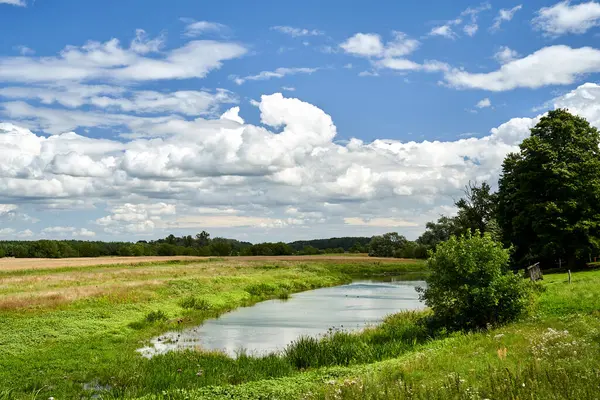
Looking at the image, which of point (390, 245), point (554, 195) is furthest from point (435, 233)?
point (554, 195)

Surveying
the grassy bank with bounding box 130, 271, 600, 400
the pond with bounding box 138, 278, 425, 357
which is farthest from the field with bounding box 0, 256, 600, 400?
the pond with bounding box 138, 278, 425, 357

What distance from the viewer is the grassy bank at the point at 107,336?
689 inches

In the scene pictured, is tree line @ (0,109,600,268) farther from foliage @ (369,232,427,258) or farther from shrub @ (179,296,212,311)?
foliage @ (369,232,427,258)

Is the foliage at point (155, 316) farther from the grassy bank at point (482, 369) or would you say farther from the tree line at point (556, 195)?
the tree line at point (556, 195)

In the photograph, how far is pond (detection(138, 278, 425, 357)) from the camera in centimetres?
2638

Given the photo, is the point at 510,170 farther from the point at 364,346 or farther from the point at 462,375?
the point at 462,375

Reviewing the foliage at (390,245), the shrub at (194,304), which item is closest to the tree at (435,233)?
the foliage at (390,245)

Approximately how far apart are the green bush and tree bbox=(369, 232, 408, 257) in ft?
402

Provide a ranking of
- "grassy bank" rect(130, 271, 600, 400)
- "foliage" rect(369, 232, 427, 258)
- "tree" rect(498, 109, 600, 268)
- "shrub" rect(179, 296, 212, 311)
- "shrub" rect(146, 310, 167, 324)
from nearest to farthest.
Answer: "grassy bank" rect(130, 271, 600, 400) → "shrub" rect(146, 310, 167, 324) → "shrub" rect(179, 296, 212, 311) → "tree" rect(498, 109, 600, 268) → "foliage" rect(369, 232, 427, 258)

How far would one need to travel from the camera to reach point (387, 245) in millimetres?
151625

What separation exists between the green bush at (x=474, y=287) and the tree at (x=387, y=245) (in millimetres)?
122533

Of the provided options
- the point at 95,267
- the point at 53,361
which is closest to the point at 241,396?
the point at 53,361

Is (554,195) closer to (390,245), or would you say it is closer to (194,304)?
(194,304)

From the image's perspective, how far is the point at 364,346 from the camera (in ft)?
70.0
